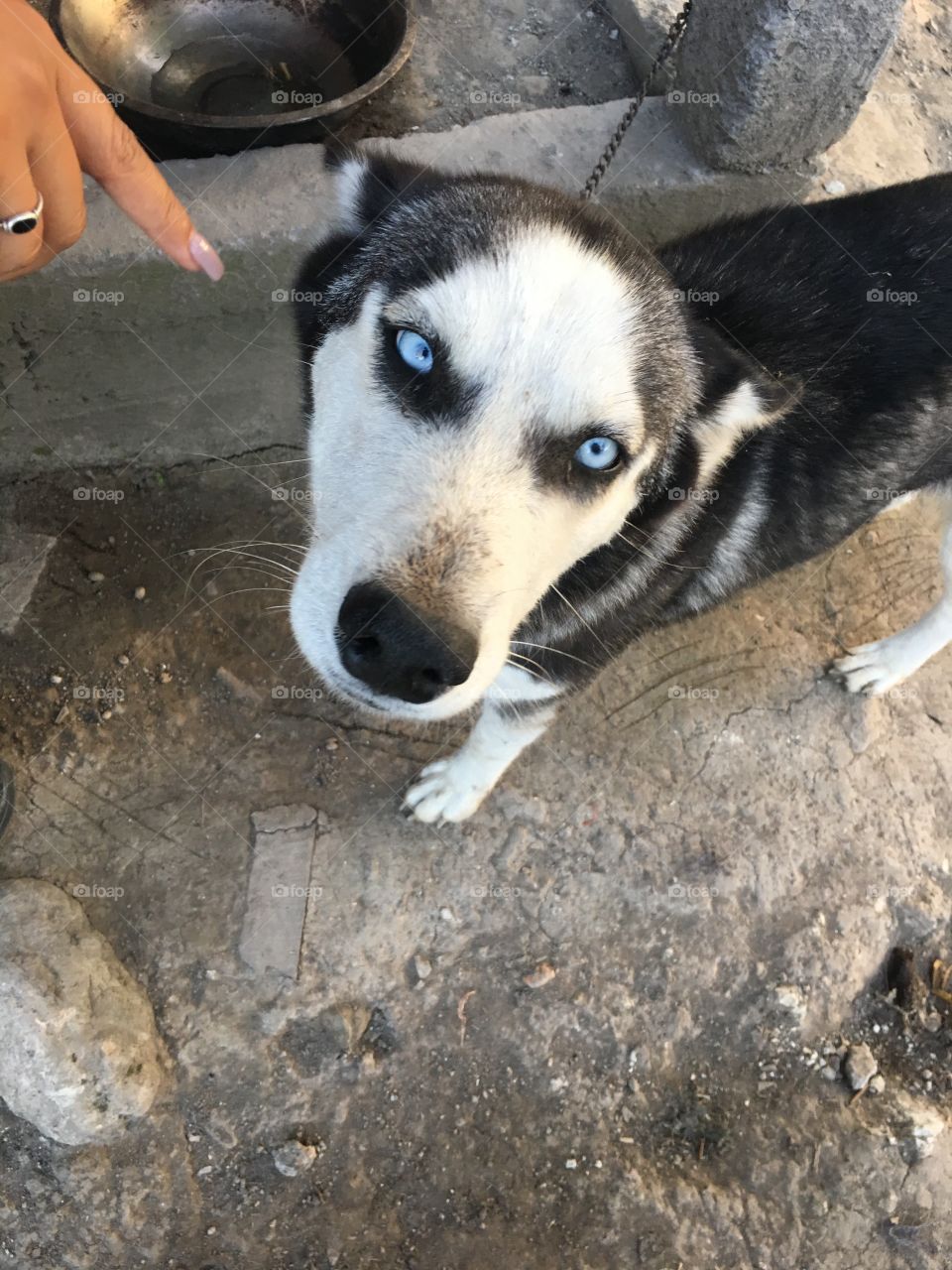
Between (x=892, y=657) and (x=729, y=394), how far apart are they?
216 cm

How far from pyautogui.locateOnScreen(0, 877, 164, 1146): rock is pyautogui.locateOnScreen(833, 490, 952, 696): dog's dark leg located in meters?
3.27

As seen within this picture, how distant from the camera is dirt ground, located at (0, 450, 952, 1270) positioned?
10.00ft

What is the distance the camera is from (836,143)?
13.2 ft

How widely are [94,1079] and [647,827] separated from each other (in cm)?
224

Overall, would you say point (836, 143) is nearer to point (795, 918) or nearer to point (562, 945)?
point (795, 918)

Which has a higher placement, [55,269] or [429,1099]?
[55,269]

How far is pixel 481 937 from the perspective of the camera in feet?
11.3

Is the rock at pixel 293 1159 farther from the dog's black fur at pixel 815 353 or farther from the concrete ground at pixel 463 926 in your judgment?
the dog's black fur at pixel 815 353

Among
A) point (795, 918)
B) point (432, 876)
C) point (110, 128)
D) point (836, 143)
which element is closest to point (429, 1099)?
point (432, 876)
